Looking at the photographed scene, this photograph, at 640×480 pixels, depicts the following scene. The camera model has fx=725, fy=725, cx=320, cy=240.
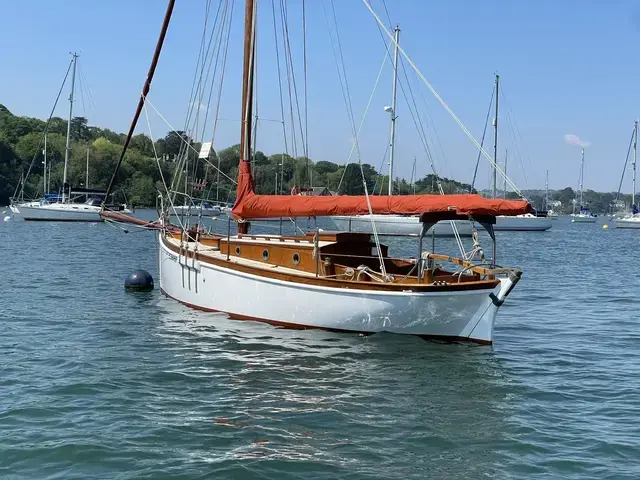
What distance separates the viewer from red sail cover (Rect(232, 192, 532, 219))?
15.8 meters

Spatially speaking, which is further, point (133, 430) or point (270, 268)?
point (270, 268)

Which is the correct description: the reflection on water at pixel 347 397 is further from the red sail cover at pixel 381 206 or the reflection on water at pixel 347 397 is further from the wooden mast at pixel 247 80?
the wooden mast at pixel 247 80

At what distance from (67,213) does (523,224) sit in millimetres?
52083

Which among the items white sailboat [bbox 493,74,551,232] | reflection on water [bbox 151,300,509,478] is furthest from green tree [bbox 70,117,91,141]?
reflection on water [bbox 151,300,509,478]

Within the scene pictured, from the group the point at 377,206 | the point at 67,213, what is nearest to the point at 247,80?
the point at 377,206

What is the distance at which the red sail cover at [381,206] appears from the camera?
15821mm

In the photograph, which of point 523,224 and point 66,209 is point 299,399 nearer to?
point 66,209

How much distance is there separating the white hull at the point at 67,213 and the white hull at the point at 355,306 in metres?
60.8

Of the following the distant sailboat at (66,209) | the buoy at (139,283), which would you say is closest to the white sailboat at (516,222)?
the distant sailboat at (66,209)

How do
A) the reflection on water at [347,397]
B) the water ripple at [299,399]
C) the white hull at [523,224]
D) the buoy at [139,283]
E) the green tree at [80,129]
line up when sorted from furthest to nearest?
1. the green tree at [80,129]
2. the white hull at [523,224]
3. the buoy at [139,283]
4. the reflection on water at [347,397]
5. the water ripple at [299,399]

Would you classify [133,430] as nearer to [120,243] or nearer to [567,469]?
[567,469]

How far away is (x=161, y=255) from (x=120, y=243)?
29.0 meters

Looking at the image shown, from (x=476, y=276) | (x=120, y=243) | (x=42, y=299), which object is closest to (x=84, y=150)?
(x=120, y=243)

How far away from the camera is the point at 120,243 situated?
51375 millimetres
